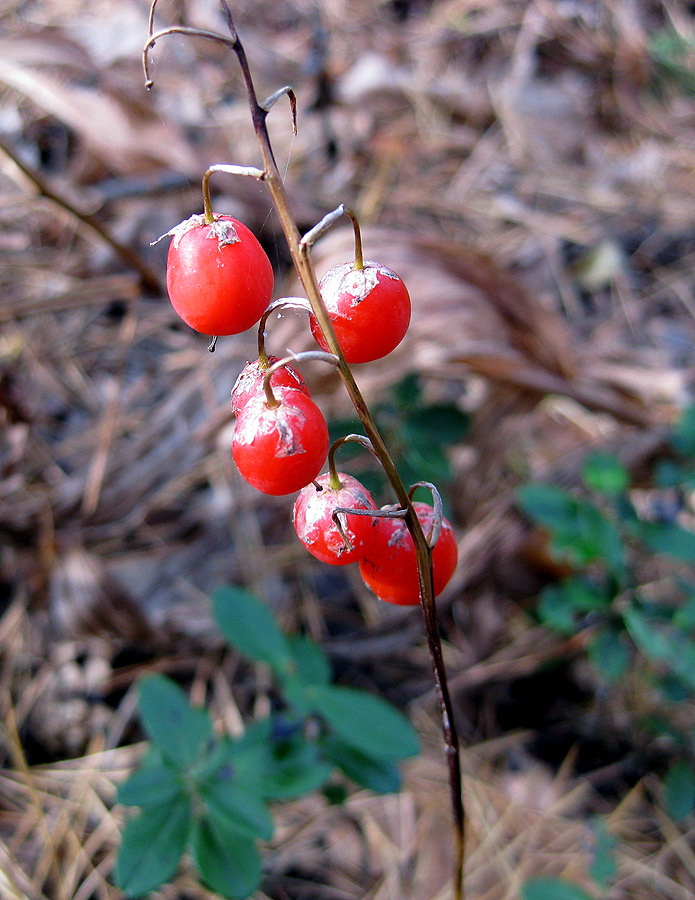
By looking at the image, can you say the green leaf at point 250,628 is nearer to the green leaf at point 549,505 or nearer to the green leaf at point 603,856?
the green leaf at point 549,505

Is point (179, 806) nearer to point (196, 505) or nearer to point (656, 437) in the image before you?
point (196, 505)

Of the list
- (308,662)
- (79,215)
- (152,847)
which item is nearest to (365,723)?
(308,662)

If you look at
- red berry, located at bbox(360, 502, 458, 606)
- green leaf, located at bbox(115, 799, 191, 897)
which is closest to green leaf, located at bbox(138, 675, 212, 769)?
green leaf, located at bbox(115, 799, 191, 897)

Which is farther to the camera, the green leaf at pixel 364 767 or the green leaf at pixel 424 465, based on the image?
the green leaf at pixel 424 465

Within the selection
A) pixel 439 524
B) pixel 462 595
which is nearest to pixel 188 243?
pixel 439 524

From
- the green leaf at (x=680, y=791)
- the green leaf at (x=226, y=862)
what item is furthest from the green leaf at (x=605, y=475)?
the green leaf at (x=226, y=862)
